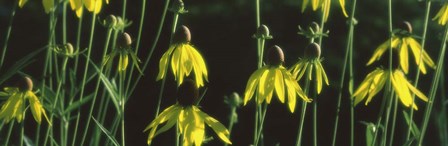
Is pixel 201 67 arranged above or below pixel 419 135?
above

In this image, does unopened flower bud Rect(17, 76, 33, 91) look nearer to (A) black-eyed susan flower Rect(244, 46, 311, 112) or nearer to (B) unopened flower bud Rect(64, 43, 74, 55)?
(B) unopened flower bud Rect(64, 43, 74, 55)

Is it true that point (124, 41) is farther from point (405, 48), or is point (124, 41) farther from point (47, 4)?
point (405, 48)

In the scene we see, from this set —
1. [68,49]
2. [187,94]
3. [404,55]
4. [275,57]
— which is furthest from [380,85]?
[68,49]

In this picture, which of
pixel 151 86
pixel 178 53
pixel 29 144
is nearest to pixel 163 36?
pixel 151 86

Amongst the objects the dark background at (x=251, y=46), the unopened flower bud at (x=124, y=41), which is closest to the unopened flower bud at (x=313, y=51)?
the unopened flower bud at (x=124, y=41)

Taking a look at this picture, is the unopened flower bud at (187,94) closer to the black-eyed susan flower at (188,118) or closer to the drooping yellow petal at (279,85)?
the black-eyed susan flower at (188,118)

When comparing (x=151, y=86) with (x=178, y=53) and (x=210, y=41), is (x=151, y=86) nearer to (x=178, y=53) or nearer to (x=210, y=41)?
(x=210, y=41)
